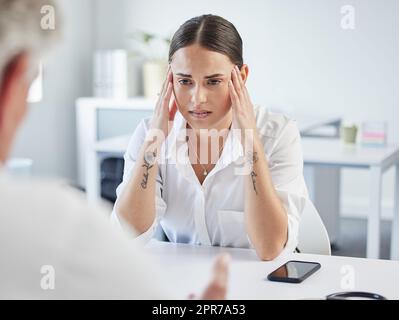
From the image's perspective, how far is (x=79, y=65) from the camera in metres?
3.96

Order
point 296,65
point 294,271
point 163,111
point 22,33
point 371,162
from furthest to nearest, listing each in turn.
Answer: point 296,65 → point 371,162 → point 163,111 → point 294,271 → point 22,33

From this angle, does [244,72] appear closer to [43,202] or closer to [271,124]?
[271,124]

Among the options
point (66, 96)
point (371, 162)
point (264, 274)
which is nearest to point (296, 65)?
point (66, 96)

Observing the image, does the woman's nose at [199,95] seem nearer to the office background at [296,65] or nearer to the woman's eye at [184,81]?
the woman's eye at [184,81]

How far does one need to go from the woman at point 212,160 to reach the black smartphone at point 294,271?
7 cm

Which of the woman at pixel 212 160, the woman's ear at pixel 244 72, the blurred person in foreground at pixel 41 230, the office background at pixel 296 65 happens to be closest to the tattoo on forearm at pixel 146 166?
the woman at pixel 212 160

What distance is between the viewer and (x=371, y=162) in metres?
2.43

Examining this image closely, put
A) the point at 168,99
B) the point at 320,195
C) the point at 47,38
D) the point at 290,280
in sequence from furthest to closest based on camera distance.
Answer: the point at 320,195
the point at 168,99
the point at 290,280
the point at 47,38

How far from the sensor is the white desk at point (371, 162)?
2.42 m

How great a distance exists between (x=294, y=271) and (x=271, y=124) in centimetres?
40

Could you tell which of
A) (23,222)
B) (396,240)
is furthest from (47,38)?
(396,240)

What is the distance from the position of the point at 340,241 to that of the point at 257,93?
902 millimetres

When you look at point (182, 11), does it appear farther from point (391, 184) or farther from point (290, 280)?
point (290, 280)

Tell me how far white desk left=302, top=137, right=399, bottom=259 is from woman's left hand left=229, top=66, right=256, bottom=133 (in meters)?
1.16
